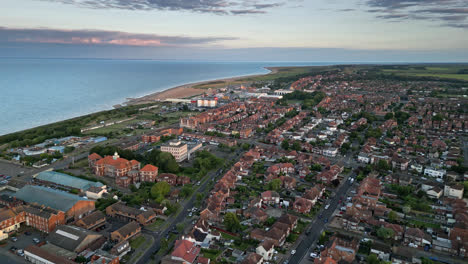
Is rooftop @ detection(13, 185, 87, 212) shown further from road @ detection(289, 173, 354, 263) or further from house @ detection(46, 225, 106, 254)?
road @ detection(289, 173, 354, 263)

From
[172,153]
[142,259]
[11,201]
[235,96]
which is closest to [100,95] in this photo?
[235,96]

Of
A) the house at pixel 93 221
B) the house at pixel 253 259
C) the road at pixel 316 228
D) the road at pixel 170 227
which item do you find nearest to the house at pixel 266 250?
the house at pixel 253 259

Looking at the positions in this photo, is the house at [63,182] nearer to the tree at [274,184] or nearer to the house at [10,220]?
the house at [10,220]

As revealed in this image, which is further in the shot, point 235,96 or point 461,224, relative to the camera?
point 235,96

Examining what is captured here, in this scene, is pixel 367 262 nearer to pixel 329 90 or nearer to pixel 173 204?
pixel 173 204

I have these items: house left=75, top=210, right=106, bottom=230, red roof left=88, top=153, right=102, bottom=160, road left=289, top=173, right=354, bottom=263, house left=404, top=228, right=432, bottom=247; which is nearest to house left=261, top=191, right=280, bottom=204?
road left=289, top=173, right=354, bottom=263

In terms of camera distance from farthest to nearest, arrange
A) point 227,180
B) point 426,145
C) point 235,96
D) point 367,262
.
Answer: point 235,96 → point 426,145 → point 227,180 → point 367,262
